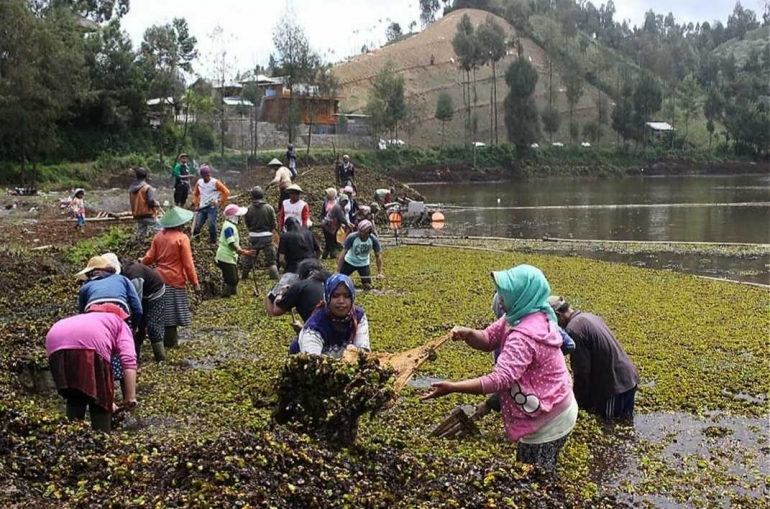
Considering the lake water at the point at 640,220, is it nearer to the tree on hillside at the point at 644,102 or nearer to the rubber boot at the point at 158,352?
the rubber boot at the point at 158,352

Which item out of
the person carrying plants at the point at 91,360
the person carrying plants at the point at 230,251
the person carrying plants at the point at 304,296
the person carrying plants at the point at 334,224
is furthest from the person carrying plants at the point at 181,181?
the person carrying plants at the point at 91,360

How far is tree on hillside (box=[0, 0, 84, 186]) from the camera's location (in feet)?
129

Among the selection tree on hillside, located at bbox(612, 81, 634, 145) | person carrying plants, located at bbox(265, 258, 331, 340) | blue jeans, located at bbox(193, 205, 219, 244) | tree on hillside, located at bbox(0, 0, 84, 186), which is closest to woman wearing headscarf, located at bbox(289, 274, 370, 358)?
person carrying plants, located at bbox(265, 258, 331, 340)

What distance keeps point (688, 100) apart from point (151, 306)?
114336 millimetres

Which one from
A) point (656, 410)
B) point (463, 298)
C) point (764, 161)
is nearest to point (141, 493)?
point (656, 410)

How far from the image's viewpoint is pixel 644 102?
9400 cm

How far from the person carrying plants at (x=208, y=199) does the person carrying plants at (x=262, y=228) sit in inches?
96.6

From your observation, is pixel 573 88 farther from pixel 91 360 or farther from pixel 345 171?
pixel 91 360

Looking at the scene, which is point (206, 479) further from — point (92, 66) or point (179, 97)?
point (179, 97)

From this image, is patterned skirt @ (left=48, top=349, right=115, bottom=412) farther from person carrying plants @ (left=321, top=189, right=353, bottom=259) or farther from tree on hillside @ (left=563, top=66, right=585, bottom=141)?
tree on hillside @ (left=563, top=66, right=585, bottom=141)

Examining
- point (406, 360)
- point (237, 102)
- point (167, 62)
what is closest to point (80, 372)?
point (406, 360)

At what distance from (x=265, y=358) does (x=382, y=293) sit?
4846 mm

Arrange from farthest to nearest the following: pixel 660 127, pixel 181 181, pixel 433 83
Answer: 1. pixel 433 83
2. pixel 660 127
3. pixel 181 181

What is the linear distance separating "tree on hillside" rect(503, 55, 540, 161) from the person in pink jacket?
77.9 metres
